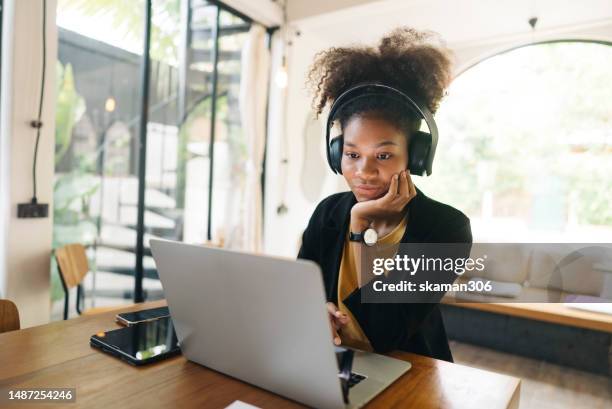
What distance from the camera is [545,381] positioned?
8.75 feet

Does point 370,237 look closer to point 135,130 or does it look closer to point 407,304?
point 407,304

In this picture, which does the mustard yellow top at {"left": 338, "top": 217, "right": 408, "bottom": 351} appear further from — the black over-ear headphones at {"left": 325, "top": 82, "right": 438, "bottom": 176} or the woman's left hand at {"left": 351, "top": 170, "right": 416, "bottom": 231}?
the black over-ear headphones at {"left": 325, "top": 82, "right": 438, "bottom": 176}

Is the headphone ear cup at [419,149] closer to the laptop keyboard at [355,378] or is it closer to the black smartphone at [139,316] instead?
the laptop keyboard at [355,378]

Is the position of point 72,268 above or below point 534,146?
below

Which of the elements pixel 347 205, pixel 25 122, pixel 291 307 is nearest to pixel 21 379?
pixel 291 307

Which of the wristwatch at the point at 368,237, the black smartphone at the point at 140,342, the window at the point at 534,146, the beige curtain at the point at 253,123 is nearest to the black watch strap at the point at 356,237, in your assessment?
the wristwatch at the point at 368,237

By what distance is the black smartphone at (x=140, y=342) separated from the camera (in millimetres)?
881

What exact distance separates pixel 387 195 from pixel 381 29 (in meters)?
1.98

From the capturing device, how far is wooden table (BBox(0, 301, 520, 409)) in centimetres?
72

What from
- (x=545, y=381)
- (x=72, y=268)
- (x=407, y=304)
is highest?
(x=407, y=304)

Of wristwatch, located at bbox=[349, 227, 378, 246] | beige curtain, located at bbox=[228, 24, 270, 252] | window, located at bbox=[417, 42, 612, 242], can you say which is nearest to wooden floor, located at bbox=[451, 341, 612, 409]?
window, located at bbox=[417, 42, 612, 242]

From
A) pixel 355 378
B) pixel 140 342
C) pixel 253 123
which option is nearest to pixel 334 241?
pixel 355 378

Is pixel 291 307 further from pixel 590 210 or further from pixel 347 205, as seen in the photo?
pixel 590 210

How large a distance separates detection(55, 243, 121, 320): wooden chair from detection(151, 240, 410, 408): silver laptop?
179cm
